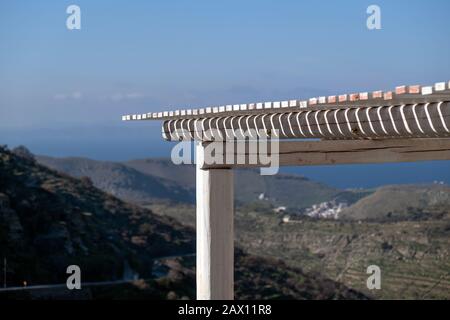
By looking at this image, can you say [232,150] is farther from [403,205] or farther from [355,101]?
[403,205]

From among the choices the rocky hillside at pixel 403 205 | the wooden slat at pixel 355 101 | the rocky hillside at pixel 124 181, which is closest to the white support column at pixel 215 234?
the wooden slat at pixel 355 101

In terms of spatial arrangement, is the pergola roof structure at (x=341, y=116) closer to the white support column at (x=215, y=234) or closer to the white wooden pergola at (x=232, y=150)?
the white wooden pergola at (x=232, y=150)

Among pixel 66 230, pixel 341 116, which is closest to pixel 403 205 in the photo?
pixel 66 230

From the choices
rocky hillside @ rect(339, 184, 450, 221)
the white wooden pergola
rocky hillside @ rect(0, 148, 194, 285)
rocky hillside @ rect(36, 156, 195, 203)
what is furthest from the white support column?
rocky hillside @ rect(36, 156, 195, 203)

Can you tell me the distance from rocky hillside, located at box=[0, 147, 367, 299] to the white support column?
11288 millimetres

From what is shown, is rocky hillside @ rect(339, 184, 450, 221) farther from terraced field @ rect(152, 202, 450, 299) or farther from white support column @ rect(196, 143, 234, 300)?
white support column @ rect(196, 143, 234, 300)

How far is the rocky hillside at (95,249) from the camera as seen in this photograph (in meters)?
19.9

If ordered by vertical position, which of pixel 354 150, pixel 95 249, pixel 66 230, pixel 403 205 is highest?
pixel 354 150

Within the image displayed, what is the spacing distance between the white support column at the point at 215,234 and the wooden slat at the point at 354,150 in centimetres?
9

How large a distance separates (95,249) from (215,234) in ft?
56.0

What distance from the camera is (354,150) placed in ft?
18.2

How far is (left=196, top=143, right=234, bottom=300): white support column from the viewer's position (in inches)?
211

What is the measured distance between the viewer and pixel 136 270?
73.0 feet
